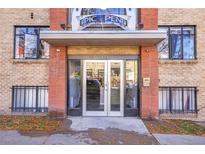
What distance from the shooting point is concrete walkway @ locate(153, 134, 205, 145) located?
23.4 ft

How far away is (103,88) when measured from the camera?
1035cm

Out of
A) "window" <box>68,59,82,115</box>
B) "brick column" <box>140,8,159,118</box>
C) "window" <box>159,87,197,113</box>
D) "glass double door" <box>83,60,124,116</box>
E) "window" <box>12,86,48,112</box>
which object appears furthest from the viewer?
→ "window" <box>12,86,48,112</box>

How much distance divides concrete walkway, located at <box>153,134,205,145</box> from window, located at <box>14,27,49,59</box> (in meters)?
6.12

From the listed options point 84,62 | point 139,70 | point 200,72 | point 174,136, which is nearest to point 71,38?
point 84,62

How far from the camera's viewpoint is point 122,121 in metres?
9.44

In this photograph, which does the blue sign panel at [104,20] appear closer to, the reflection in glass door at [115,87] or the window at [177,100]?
the reflection in glass door at [115,87]

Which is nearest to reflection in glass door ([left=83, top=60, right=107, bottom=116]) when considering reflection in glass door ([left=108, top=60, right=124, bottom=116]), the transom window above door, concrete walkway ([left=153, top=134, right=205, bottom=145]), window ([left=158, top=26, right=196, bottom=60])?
reflection in glass door ([left=108, top=60, right=124, bottom=116])

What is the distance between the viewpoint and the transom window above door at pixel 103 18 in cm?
975

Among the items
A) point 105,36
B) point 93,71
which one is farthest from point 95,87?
point 105,36

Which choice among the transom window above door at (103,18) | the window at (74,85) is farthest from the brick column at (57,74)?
the transom window above door at (103,18)

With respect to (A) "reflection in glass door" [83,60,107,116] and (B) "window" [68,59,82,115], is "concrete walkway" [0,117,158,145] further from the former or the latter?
(B) "window" [68,59,82,115]

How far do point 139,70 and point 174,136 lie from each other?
3.37 metres
